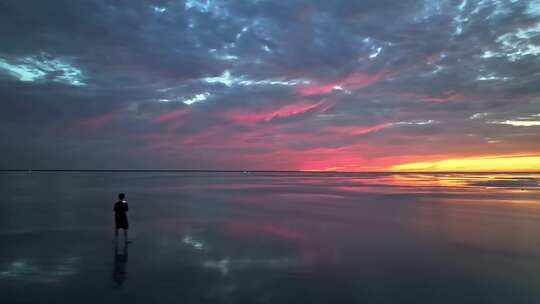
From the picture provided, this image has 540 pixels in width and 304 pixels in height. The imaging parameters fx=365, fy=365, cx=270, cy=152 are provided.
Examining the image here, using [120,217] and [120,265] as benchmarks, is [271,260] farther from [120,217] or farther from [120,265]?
[120,217]

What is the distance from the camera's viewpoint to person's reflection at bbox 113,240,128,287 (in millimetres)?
9719

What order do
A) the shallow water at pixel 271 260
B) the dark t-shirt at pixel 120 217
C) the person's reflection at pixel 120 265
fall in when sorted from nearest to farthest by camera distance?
the shallow water at pixel 271 260, the person's reflection at pixel 120 265, the dark t-shirt at pixel 120 217

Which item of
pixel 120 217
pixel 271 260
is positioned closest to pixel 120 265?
pixel 120 217

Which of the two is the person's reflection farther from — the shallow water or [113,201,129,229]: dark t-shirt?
[113,201,129,229]: dark t-shirt

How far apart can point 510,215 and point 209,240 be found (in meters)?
19.6

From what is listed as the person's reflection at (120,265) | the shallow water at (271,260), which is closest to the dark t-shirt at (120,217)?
the person's reflection at (120,265)

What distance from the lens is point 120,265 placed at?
11.1 m

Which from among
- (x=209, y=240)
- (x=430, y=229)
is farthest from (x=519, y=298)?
(x=209, y=240)

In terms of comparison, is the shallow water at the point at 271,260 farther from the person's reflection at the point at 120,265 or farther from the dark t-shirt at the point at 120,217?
the dark t-shirt at the point at 120,217

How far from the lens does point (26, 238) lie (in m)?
15.7

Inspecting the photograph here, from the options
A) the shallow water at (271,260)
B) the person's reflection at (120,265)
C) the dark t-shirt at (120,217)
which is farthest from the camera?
the dark t-shirt at (120,217)

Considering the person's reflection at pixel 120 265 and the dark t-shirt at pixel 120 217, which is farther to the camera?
the dark t-shirt at pixel 120 217

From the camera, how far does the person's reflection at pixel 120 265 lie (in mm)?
9719

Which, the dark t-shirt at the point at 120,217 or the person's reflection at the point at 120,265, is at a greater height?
the dark t-shirt at the point at 120,217
